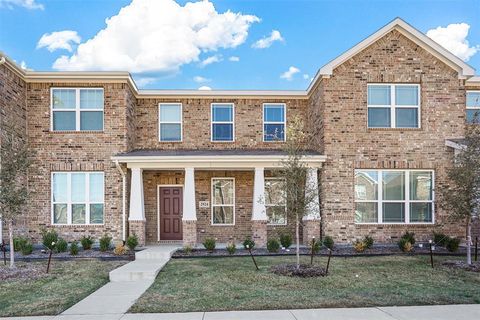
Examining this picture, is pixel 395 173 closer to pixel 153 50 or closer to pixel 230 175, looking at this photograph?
pixel 230 175

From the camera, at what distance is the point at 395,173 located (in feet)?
45.0

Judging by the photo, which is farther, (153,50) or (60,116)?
(153,50)

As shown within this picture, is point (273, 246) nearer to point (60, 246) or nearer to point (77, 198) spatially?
point (60, 246)

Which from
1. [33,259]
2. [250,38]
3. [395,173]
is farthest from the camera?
[250,38]

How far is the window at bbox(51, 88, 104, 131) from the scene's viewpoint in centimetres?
1408

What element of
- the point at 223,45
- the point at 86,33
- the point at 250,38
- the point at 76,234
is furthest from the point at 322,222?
the point at 223,45

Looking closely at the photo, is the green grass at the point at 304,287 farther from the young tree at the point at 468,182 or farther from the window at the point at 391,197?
the window at the point at 391,197

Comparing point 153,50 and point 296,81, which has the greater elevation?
point 153,50

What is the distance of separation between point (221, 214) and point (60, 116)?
278 inches

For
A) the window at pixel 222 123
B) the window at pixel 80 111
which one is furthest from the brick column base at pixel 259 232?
the window at pixel 80 111

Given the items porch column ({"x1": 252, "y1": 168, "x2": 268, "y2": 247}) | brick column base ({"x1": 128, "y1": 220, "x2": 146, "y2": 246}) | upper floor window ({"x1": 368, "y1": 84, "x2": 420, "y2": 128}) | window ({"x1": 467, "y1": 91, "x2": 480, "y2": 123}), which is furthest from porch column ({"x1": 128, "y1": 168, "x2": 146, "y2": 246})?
window ({"x1": 467, "y1": 91, "x2": 480, "y2": 123})

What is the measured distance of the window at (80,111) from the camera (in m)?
14.1

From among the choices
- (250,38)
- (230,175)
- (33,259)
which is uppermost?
(250,38)

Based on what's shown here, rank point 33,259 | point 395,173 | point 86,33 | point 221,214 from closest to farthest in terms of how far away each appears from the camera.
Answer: point 33,259 → point 395,173 → point 221,214 → point 86,33
